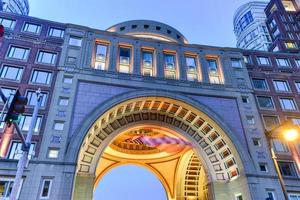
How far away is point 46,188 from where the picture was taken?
2548 cm

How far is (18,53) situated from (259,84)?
35914 millimetres

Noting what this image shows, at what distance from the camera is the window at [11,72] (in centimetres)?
3145

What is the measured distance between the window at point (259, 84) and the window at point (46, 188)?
1250 inches

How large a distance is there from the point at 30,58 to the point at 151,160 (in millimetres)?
27785

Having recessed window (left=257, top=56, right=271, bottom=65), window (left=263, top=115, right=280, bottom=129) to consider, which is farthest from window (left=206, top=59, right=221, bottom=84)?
recessed window (left=257, top=56, right=271, bottom=65)

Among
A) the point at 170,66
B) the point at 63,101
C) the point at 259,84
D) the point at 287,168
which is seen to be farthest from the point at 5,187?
the point at 259,84

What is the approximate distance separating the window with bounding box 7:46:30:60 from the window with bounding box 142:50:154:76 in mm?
16294

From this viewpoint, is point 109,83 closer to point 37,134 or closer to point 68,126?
point 68,126

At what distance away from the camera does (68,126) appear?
96.2 ft

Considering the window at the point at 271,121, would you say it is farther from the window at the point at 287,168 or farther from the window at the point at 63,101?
the window at the point at 63,101

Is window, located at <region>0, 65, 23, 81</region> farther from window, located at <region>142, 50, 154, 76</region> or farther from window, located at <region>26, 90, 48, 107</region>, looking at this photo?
window, located at <region>142, 50, 154, 76</region>

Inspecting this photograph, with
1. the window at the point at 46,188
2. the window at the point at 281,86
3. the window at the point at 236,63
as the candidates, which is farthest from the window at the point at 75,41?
the window at the point at 281,86

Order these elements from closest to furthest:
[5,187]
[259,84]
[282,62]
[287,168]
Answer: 1. [5,187]
2. [287,168]
3. [259,84]
4. [282,62]

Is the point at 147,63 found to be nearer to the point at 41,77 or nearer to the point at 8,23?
the point at 41,77
